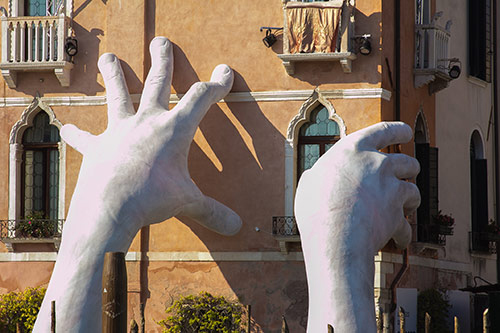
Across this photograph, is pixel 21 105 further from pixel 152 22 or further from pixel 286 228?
pixel 286 228

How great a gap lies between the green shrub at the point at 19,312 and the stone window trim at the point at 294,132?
490 cm

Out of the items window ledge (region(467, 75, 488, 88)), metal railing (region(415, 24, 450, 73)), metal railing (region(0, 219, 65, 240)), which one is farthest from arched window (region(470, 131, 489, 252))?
metal railing (region(0, 219, 65, 240))

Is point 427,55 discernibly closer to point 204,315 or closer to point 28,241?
point 204,315

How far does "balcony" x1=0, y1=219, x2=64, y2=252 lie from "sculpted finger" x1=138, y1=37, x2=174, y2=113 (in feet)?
10.2

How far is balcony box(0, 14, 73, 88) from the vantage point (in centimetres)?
2386

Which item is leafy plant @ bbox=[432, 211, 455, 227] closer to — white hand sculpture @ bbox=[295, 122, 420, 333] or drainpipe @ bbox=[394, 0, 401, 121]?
drainpipe @ bbox=[394, 0, 401, 121]

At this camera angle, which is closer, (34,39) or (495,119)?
(34,39)

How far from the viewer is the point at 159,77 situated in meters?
22.5

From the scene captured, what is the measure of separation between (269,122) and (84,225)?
4044 millimetres

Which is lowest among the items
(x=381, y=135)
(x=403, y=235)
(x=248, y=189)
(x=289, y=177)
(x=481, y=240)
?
(x=481, y=240)

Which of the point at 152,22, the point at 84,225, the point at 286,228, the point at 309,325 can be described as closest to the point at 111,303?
the point at 309,325

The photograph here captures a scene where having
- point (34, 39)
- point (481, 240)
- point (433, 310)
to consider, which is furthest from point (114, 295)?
point (481, 240)

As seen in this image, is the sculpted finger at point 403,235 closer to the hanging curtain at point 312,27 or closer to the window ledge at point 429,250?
the window ledge at point 429,250

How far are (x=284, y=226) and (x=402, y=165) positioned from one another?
Result: 2.97 m
